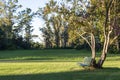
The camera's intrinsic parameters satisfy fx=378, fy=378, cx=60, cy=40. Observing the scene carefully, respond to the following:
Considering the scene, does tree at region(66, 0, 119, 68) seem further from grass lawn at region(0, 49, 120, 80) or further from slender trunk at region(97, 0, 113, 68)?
grass lawn at region(0, 49, 120, 80)

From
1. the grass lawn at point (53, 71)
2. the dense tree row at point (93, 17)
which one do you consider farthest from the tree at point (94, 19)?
the grass lawn at point (53, 71)

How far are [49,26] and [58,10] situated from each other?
262 ft

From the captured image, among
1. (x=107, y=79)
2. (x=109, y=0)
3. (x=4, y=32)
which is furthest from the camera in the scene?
(x=4, y=32)

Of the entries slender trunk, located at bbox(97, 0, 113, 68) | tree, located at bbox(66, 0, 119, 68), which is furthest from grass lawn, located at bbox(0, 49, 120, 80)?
tree, located at bbox(66, 0, 119, 68)

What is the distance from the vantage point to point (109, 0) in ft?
75.2

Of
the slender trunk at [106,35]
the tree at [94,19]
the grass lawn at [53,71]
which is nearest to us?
the grass lawn at [53,71]

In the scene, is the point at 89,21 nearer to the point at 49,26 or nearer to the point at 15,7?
the point at 15,7

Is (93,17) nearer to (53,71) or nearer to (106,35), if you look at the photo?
(106,35)

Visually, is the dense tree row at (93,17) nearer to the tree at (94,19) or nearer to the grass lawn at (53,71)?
the tree at (94,19)

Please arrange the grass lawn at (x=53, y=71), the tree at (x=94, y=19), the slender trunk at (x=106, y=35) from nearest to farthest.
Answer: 1. the grass lawn at (x=53, y=71)
2. the slender trunk at (x=106, y=35)
3. the tree at (x=94, y=19)

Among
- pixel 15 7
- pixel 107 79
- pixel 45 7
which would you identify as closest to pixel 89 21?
pixel 45 7

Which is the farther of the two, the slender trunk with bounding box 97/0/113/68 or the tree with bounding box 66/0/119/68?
the tree with bounding box 66/0/119/68

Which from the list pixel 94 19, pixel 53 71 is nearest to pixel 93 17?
pixel 94 19

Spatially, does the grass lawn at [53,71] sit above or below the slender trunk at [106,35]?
below
